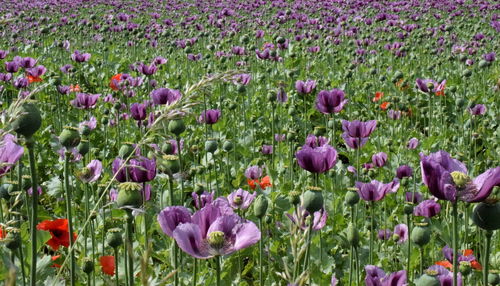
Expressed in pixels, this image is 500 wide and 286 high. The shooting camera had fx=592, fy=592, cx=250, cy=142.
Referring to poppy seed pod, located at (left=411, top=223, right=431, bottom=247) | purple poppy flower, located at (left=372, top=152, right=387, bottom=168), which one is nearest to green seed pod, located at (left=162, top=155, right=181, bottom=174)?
poppy seed pod, located at (left=411, top=223, right=431, bottom=247)

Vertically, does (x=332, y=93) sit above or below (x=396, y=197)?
above

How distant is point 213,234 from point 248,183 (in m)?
1.78

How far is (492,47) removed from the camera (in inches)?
342

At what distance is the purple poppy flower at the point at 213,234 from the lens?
116 cm

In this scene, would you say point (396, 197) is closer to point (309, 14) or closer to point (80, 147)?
point (80, 147)

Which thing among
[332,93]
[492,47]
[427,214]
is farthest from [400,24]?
[427,214]

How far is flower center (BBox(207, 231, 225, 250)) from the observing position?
115 cm

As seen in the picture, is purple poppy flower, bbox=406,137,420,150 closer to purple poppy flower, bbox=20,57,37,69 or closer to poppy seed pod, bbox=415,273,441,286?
poppy seed pod, bbox=415,273,441,286

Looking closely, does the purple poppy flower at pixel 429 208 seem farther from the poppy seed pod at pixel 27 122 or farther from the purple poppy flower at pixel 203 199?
the poppy seed pod at pixel 27 122

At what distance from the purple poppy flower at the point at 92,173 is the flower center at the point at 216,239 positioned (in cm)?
101

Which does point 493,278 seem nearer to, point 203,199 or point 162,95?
point 203,199

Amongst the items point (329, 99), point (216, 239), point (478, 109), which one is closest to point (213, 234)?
point (216, 239)

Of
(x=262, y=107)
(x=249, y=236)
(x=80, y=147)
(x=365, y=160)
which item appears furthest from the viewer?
(x=262, y=107)

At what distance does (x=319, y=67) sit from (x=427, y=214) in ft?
15.9
